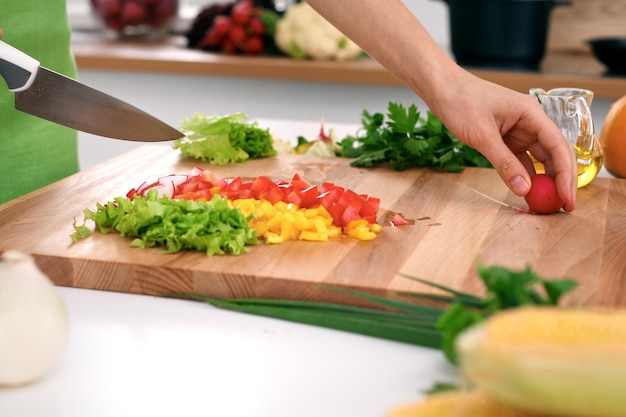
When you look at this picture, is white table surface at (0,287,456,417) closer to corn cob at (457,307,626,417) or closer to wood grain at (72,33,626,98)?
corn cob at (457,307,626,417)

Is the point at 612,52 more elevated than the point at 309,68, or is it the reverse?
the point at 612,52

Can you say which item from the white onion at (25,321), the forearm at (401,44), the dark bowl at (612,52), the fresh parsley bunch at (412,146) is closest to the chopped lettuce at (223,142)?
the fresh parsley bunch at (412,146)

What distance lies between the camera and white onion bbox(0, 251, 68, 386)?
858mm

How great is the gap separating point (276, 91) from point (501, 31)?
2.84ft

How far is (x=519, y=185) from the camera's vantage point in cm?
152

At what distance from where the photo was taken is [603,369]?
2.07 feet

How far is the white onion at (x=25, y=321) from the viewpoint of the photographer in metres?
0.86

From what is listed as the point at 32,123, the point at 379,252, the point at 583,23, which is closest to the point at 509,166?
the point at 379,252

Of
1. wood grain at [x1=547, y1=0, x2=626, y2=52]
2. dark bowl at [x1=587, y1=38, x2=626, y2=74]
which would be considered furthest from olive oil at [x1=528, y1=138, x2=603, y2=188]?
wood grain at [x1=547, y1=0, x2=626, y2=52]

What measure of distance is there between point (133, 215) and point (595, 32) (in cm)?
260

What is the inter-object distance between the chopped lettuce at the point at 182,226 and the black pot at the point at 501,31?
1.99 meters

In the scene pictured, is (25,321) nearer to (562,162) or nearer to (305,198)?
(305,198)

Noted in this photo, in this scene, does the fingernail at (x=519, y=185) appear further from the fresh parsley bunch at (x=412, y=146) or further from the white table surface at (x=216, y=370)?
the white table surface at (x=216, y=370)

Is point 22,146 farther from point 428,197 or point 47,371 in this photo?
point 47,371
